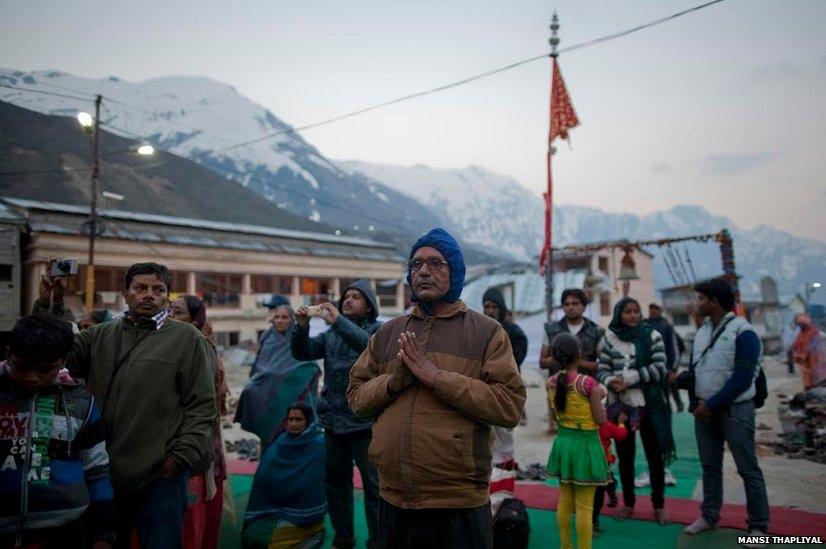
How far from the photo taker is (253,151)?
10781 centimetres

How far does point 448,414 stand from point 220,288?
31196 millimetres

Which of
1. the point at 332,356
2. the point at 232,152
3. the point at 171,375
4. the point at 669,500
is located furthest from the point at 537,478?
the point at 232,152

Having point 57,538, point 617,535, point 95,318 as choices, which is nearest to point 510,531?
point 617,535

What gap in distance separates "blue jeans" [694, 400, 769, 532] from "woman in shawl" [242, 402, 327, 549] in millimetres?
3148

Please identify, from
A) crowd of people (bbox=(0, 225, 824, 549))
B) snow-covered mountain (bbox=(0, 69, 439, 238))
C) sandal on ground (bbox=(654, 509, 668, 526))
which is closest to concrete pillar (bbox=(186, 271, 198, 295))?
crowd of people (bbox=(0, 225, 824, 549))

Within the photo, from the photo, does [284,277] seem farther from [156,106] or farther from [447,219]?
[447,219]

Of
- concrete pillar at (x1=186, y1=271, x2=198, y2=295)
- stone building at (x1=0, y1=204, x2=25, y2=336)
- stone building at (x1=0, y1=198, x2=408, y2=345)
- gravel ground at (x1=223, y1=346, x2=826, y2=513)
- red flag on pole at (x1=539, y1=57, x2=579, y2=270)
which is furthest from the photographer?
concrete pillar at (x1=186, y1=271, x2=198, y2=295)

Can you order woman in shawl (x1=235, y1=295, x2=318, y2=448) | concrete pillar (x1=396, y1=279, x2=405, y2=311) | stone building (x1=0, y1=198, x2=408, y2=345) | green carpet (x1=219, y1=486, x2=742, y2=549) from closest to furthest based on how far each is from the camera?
1. green carpet (x1=219, y1=486, x2=742, y2=549)
2. woman in shawl (x1=235, y1=295, x2=318, y2=448)
3. stone building (x1=0, y1=198, x2=408, y2=345)
4. concrete pillar (x1=396, y1=279, x2=405, y2=311)

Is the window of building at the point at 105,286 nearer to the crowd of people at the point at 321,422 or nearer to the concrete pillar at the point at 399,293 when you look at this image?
the concrete pillar at the point at 399,293

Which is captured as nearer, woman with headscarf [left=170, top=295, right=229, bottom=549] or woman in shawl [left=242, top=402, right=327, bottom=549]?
woman with headscarf [left=170, top=295, right=229, bottom=549]

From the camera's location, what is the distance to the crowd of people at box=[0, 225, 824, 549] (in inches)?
86.0

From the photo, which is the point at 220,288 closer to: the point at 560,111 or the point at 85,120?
the point at 85,120

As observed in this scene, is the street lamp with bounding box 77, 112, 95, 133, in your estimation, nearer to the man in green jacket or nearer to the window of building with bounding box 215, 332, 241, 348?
the man in green jacket

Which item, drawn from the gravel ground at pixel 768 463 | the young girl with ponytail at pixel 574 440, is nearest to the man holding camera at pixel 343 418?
the young girl with ponytail at pixel 574 440
